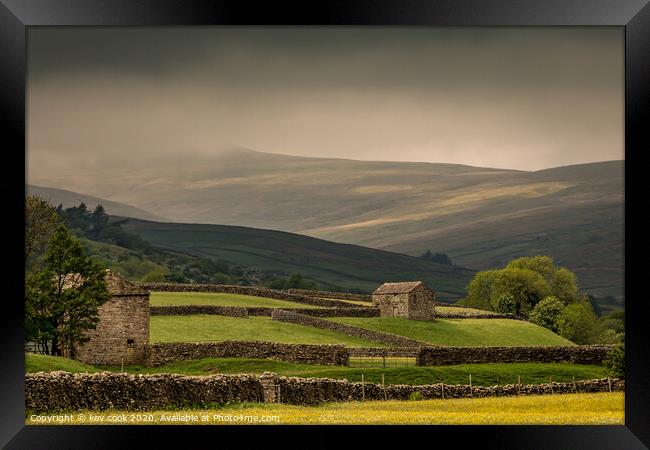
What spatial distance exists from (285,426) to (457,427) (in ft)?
9.27

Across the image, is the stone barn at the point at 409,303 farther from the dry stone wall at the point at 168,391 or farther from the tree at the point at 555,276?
the dry stone wall at the point at 168,391

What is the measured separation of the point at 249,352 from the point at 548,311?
3611 cm

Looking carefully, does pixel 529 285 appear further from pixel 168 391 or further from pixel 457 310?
pixel 168 391

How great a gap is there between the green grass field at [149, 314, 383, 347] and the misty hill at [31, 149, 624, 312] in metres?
27.1

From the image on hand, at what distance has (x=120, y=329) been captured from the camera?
39.9m

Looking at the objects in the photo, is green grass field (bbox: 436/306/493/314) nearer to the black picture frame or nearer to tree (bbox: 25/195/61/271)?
tree (bbox: 25/195/61/271)

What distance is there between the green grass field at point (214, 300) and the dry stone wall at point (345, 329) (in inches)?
147

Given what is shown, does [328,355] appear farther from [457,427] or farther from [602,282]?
[602,282]

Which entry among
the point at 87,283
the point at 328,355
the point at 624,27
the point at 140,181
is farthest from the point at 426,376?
the point at 140,181

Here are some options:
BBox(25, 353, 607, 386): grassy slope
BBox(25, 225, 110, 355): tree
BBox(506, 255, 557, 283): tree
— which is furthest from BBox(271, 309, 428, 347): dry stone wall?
BBox(506, 255, 557, 283): tree

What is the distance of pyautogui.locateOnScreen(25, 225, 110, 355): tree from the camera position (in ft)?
119

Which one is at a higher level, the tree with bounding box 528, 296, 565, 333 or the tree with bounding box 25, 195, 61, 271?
the tree with bounding box 25, 195, 61, 271

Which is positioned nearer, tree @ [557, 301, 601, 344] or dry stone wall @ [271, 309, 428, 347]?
dry stone wall @ [271, 309, 428, 347]

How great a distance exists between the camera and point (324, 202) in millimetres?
114188
